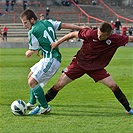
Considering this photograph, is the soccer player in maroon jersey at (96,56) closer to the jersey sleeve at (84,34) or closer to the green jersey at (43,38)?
the jersey sleeve at (84,34)

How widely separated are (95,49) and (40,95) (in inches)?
54.7

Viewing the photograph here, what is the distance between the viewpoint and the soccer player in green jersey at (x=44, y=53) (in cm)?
1005

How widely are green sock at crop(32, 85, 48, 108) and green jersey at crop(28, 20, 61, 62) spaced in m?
0.68

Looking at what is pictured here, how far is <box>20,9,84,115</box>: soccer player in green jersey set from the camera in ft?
33.0

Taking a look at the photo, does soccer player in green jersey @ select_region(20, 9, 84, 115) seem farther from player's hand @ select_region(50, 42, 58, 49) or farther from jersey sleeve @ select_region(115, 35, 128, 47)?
jersey sleeve @ select_region(115, 35, 128, 47)

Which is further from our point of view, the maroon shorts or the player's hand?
the maroon shorts

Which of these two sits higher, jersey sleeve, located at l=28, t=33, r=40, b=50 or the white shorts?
jersey sleeve, located at l=28, t=33, r=40, b=50

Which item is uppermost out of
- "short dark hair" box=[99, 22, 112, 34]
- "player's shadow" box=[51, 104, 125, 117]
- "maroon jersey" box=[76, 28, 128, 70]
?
"short dark hair" box=[99, 22, 112, 34]

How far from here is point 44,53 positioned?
405 inches

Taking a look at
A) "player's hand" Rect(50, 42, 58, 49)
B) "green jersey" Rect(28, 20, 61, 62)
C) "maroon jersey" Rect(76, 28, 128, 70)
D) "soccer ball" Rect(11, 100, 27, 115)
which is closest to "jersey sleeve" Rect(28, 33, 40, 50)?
"green jersey" Rect(28, 20, 61, 62)

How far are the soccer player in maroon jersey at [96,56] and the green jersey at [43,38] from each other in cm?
30

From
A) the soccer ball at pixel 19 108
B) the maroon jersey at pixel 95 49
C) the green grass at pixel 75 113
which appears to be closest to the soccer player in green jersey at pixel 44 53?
the soccer ball at pixel 19 108

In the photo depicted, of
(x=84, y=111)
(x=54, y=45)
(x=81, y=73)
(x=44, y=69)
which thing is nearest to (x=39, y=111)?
(x=44, y=69)

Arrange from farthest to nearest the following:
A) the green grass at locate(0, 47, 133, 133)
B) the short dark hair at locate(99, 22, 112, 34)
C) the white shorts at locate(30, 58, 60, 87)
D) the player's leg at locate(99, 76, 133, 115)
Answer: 1. the white shorts at locate(30, 58, 60, 87)
2. the player's leg at locate(99, 76, 133, 115)
3. the short dark hair at locate(99, 22, 112, 34)
4. the green grass at locate(0, 47, 133, 133)
